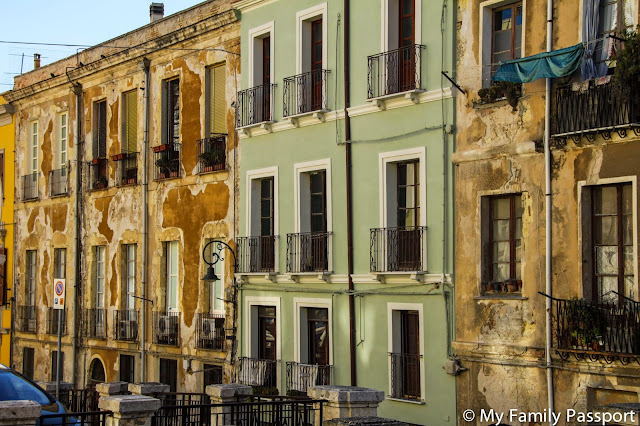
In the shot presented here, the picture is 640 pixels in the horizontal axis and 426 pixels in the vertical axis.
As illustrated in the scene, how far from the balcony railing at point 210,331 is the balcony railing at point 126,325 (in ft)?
10.7

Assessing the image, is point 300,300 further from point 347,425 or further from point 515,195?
point 347,425

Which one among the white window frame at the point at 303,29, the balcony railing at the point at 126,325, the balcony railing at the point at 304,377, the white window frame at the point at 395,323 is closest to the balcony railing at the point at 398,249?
the white window frame at the point at 395,323

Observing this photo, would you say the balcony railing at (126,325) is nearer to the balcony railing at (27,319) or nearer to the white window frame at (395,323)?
the balcony railing at (27,319)

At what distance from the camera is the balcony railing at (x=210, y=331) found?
26439 millimetres

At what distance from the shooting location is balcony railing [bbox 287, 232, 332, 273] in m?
23.3

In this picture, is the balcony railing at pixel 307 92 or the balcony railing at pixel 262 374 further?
the balcony railing at pixel 262 374

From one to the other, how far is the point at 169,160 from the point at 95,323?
20.6 ft

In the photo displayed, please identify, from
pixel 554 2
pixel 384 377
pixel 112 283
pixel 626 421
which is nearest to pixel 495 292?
pixel 384 377

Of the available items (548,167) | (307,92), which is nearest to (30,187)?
(307,92)

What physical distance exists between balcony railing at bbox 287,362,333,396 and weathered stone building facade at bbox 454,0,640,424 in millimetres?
4075

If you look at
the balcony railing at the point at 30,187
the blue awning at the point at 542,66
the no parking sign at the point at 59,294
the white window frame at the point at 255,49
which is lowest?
the no parking sign at the point at 59,294

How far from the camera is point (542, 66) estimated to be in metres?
18.0

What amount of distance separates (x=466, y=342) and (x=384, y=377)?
8.12 ft

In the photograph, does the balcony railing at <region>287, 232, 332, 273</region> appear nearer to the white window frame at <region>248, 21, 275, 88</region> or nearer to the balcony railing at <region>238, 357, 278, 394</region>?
the balcony railing at <region>238, 357, 278, 394</region>
